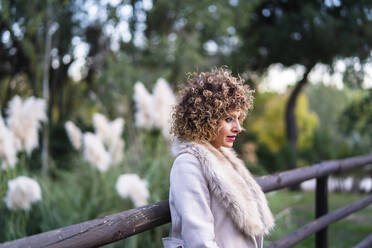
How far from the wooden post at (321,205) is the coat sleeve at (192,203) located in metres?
1.79

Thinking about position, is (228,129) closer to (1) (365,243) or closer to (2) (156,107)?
(1) (365,243)

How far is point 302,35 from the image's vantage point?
12.2 meters

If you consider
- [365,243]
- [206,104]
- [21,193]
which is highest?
[206,104]

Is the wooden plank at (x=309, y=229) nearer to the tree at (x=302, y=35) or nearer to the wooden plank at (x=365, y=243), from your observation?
the wooden plank at (x=365, y=243)

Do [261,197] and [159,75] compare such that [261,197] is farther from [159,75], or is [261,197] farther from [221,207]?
[159,75]

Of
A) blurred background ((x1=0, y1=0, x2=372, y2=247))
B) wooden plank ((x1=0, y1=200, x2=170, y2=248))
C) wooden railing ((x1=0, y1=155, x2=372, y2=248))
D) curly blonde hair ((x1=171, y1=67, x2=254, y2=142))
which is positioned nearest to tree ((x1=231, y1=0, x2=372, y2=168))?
blurred background ((x1=0, y1=0, x2=372, y2=247))

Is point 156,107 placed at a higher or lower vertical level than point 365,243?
higher

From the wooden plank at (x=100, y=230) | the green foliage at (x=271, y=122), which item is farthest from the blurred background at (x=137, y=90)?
the green foliage at (x=271, y=122)

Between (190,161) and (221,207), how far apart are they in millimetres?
194

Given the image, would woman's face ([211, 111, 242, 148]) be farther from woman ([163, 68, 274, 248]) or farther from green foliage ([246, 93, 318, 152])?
green foliage ([246, 93, 318, 152])

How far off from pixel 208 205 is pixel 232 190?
0.12 meters

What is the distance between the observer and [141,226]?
1.41 m

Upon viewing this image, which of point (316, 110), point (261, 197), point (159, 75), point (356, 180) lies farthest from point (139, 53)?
point (316, 110)

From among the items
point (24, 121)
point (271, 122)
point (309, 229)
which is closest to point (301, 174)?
point (309, 229)
